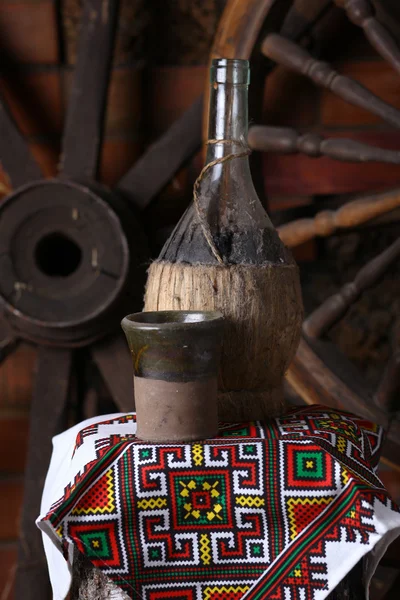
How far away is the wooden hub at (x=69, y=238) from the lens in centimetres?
139

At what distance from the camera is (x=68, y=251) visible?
1.54 meters

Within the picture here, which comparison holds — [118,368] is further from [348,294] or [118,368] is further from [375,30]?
[375,30]

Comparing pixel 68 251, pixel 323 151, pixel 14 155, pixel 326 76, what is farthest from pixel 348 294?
pixel 14 155

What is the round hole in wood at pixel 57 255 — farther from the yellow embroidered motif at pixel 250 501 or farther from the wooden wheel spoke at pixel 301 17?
the yellow embroidered motif at pixel 250 501

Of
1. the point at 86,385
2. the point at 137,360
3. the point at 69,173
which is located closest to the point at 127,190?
the point at 69,173

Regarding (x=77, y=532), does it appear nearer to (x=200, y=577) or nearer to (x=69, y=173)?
(x=200, y=577)

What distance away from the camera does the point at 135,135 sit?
62.3 inches

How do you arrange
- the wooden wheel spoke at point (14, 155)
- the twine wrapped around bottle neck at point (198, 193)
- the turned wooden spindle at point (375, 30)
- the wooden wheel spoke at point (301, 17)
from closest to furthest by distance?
the twine wrapped around bottle neck at point (198, 193)
the turned wooden spindle at point (375, 30)
the wooden wheel spoke at point (301, 17)
the wooden wheel spoke at point (14, 155)

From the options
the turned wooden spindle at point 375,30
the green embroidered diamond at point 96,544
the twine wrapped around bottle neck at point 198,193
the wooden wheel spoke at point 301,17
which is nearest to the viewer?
the green embroidered diamond at point 96,544

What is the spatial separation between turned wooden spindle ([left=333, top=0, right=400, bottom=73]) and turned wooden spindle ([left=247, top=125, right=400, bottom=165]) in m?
0.13

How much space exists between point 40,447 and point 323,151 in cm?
76

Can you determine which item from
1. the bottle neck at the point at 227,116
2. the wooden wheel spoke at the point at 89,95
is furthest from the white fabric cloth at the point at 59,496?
the wooden wheel spoke at the point at 89,95

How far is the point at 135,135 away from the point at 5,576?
997mm

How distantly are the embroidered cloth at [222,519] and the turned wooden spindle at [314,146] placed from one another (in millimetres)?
584
